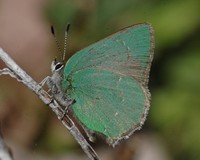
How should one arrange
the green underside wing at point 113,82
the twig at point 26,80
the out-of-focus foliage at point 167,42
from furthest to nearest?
the out-of-focus foliage at point 167,42 → the green underside wing at point 113,82 → the twig at point 26,80

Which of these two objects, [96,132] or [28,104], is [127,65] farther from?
[28,104]

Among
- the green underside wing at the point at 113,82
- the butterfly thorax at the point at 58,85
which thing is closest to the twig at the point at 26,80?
the green underside wing at the point at 113,82

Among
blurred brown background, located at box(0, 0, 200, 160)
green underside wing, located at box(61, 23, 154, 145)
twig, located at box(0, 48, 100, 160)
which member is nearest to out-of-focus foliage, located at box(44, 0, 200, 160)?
blurred brown background, located at box(0, 0, 200, 160)

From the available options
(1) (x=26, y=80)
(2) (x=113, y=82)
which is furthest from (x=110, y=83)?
(1) (x=26, y=80)

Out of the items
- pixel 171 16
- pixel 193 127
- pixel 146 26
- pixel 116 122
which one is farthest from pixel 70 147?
pixel 146 26

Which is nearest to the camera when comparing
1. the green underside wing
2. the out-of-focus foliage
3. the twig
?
the twig

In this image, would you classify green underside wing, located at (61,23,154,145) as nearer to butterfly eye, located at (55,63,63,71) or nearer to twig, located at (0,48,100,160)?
butterfly eye, located at (55,63,63,71)

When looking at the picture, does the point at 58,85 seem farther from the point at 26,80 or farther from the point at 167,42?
the point at 167,42

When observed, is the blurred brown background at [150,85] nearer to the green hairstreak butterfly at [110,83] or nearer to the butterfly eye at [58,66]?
the green hairstreak butterfly at [110,83]
